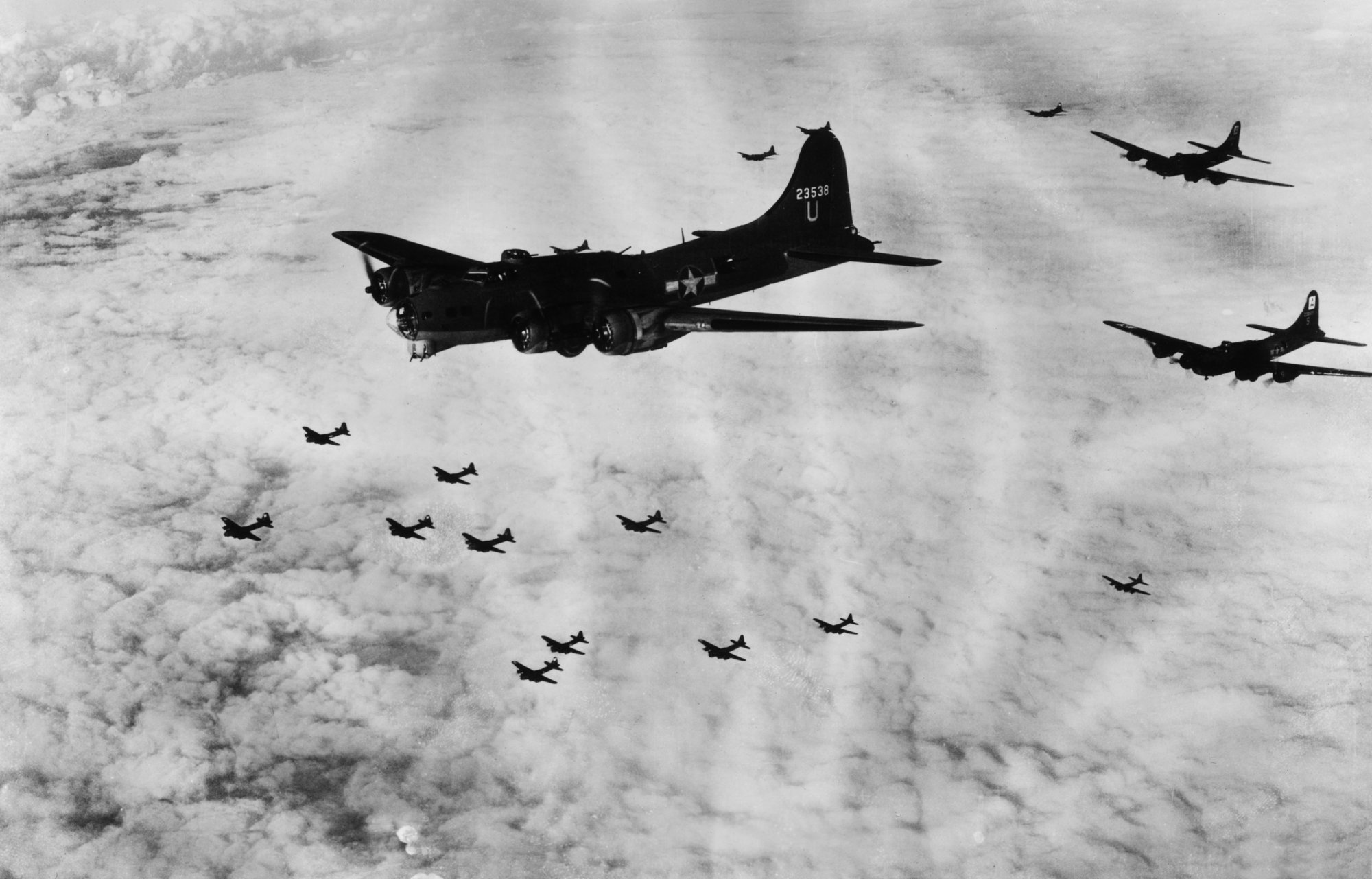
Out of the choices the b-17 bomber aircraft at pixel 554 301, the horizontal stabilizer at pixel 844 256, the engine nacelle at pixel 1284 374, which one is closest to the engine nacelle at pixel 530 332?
the b-17 bomber aircraft at pixel 554 301

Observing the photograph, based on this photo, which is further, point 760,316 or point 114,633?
point 114,633

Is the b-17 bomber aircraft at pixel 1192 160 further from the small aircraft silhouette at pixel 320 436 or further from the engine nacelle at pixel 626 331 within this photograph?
the small aircraft silhouette at pixel 320 436

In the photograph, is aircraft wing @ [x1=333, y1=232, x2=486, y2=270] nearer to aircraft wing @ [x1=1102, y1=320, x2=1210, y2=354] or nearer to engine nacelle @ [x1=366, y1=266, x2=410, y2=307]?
engine nacelle @ [x1=366, y1=266, x2=410, y2=307]

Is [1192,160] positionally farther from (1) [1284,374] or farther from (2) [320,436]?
(2) [320,436]

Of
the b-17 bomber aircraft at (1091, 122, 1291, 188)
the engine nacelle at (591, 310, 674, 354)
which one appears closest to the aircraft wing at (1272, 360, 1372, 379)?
the b-17 bomber aircraft at (1091, 122, 1291, 188)

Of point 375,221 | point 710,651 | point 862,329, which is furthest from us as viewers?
point 375,221

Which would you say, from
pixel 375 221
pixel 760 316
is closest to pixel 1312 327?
pixel 760 316

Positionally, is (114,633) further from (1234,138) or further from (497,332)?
(1234,138)

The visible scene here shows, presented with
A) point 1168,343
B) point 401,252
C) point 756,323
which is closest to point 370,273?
point 401,252
